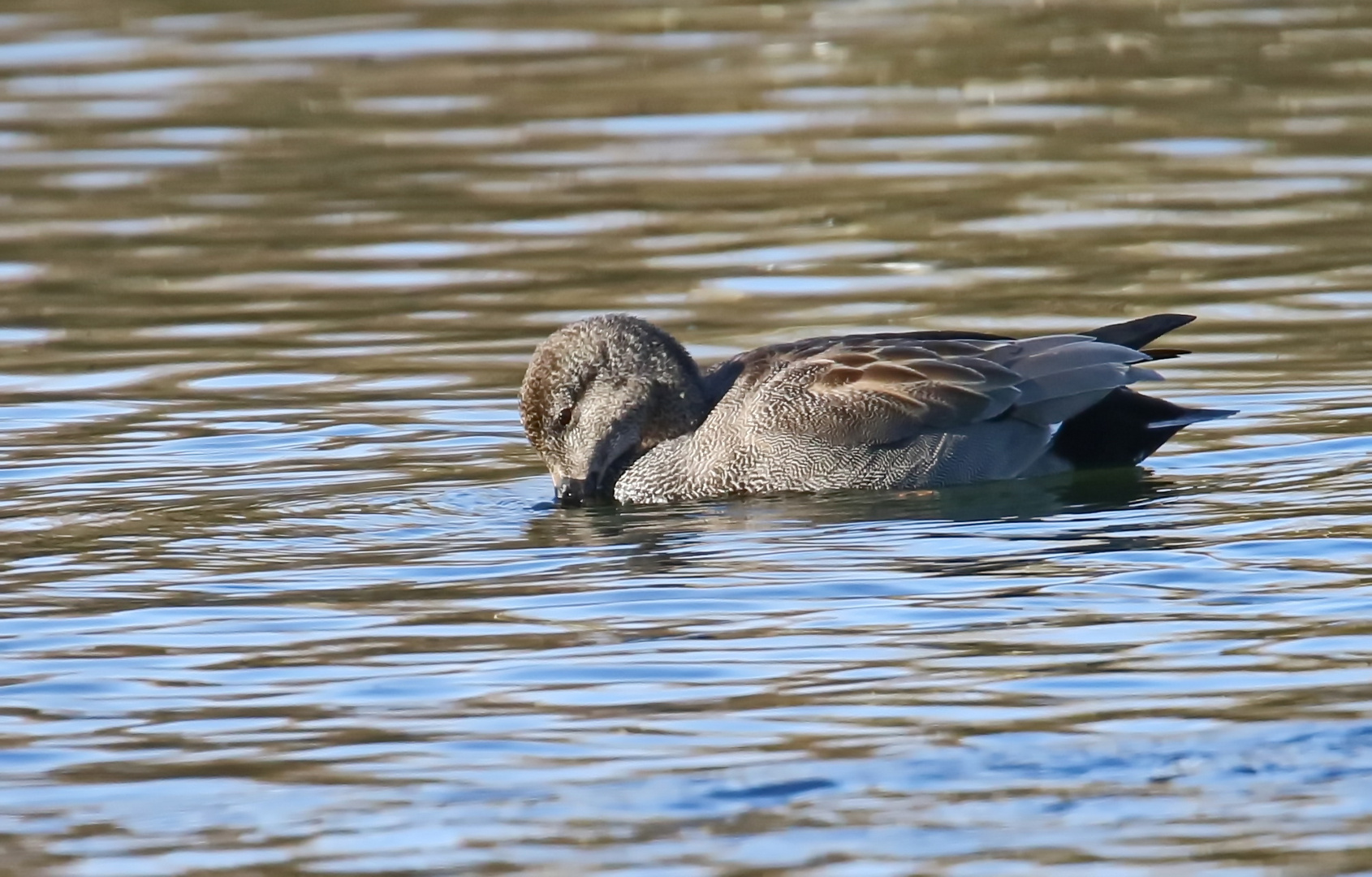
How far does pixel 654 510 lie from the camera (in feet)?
33.4

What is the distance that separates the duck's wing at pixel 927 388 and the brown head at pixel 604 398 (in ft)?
1.58

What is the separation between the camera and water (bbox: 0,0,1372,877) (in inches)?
244

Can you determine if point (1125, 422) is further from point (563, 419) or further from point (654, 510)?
point (563, 419)

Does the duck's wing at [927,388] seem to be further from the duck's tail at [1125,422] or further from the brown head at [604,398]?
the brown head at [604,398]

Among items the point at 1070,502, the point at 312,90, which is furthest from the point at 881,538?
the point at 312,90

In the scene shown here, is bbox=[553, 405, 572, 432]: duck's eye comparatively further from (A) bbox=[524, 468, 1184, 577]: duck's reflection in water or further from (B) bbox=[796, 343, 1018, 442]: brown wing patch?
(B) bbox=[796, 343, 1018, 442]: brown wing patch

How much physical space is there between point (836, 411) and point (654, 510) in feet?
2.88

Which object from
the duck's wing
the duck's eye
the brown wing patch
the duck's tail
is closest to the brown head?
the duck's eye

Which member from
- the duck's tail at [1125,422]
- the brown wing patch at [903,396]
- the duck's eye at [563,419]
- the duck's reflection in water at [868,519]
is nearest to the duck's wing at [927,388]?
the brown wing patch at [903,396]

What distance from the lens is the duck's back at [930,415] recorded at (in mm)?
9891

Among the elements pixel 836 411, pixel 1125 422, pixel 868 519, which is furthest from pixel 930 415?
pixel 1125 422

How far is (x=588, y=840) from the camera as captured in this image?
5.90 metres

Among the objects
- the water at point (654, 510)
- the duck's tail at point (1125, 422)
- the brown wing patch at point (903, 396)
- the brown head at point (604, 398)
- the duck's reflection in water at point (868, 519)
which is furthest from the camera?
the brown head at point (604, 398)

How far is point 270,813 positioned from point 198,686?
1.29m
